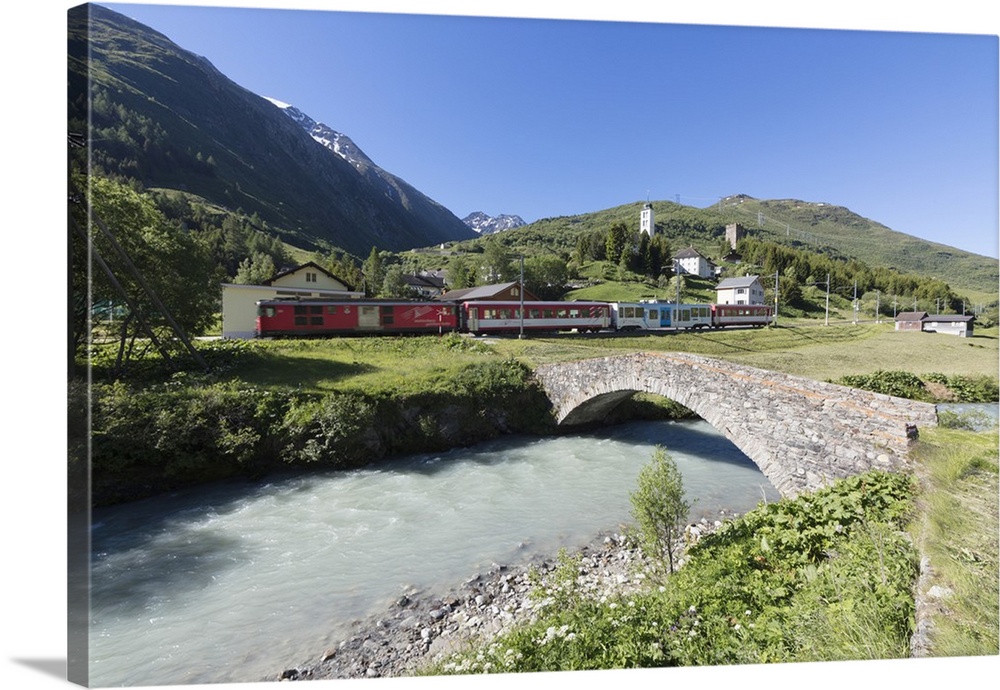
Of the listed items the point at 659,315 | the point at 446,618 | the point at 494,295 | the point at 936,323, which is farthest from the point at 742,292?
the point at 446,618

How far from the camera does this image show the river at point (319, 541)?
4695mm

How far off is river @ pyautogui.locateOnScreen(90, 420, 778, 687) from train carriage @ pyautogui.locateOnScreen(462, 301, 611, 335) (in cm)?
998

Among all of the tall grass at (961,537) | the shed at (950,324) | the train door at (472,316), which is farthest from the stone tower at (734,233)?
the tall grass at (961,537)

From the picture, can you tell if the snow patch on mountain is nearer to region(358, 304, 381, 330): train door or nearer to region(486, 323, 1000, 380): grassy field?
region(358, 304, 381, 330): train door

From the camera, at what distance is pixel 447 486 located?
898 cm

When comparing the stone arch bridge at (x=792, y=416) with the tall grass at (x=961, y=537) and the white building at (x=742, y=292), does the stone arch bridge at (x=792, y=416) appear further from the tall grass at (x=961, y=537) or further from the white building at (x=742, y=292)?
the white building at (x=742, y=292)

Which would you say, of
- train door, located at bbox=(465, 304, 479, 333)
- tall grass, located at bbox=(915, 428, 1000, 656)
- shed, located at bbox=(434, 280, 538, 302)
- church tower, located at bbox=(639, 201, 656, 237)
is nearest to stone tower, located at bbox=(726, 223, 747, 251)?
church tower, located at bbox=(639, 201, 656, 237)

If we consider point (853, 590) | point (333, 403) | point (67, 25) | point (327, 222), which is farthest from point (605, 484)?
point (327, 222)

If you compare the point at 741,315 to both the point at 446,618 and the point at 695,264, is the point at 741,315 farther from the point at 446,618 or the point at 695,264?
the point at 446,618

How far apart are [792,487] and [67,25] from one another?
9.97 meters

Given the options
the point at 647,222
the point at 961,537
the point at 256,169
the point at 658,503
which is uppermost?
the point at 256,169

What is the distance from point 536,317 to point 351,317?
969 cm

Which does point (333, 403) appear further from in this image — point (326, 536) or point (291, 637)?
point (291, 637)

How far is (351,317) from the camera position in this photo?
17.1 metres
